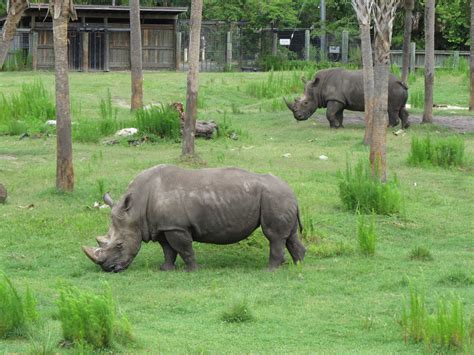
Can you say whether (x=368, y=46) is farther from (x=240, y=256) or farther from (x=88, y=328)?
(x=88, y=328)

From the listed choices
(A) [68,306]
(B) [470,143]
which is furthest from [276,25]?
(A) [68,306]

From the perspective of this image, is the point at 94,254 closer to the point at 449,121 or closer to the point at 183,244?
the point at 183,244

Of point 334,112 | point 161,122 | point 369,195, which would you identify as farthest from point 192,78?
point 334,112

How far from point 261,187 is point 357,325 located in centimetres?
286

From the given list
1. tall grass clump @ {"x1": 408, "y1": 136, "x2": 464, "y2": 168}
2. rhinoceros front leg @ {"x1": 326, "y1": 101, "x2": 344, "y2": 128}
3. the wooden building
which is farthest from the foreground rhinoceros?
the wooden building

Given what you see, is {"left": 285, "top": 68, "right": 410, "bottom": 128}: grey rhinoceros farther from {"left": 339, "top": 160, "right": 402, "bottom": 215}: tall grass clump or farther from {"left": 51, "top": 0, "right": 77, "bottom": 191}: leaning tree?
{"left": 51, "top": 0, "right": 77, "bottom": 191}: leaning tree

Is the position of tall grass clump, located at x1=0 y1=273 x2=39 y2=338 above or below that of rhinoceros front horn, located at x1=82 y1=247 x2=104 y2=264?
above

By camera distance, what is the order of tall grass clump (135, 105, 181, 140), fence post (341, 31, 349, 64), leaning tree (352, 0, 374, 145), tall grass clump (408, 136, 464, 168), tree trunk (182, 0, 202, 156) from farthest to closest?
fence post (341, 31, 349, 64) → tall grass clump (135, 105, 181, 140) → leaning tree (352, 0, 374, 145) → tall grass clump (408, 136, 464, 168) → tree trunk (182, 0, 202, 156)

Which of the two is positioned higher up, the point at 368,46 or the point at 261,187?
the point at 368,46

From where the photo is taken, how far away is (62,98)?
49.2ft

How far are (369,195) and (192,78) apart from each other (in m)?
4.56

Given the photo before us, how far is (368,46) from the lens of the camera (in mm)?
19922

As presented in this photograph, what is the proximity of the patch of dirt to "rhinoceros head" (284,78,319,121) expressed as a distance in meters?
1.06

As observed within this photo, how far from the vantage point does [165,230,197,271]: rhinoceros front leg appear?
11.4 meters
